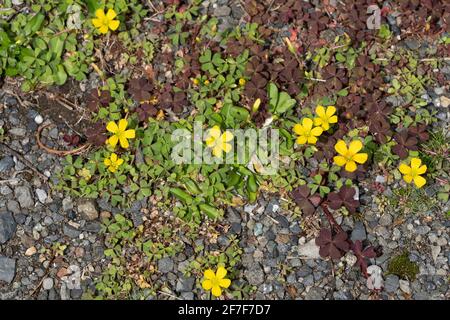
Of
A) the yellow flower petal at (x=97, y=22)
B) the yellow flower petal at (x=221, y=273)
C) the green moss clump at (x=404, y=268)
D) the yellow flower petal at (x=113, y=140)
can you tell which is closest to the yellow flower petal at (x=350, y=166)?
the green moss clump at (x=404, y=268)

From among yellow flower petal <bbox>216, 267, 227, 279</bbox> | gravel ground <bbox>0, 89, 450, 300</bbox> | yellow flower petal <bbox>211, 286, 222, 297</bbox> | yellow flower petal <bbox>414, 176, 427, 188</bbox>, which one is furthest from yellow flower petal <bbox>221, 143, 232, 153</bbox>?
yellow flower petal <bbox>414, 176, 427, 188</bbox>

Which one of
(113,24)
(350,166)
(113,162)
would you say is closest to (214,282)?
(113,162)

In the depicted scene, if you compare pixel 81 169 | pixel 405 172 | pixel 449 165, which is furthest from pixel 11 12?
pixel 449 165

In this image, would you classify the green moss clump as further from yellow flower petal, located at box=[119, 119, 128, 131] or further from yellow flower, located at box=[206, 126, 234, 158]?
yellow flower petal, located at box=[119, 119, 128, 131]

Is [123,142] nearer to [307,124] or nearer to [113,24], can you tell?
[113,24]

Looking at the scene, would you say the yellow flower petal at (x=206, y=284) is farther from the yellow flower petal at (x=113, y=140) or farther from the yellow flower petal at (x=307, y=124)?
the yellow flower petal at (x=307, y=124)

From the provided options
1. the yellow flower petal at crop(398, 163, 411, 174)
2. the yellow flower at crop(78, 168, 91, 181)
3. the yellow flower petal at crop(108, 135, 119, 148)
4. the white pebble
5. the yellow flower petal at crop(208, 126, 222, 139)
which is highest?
the yellow flower petal at crop(208, 126, 222, 139)
